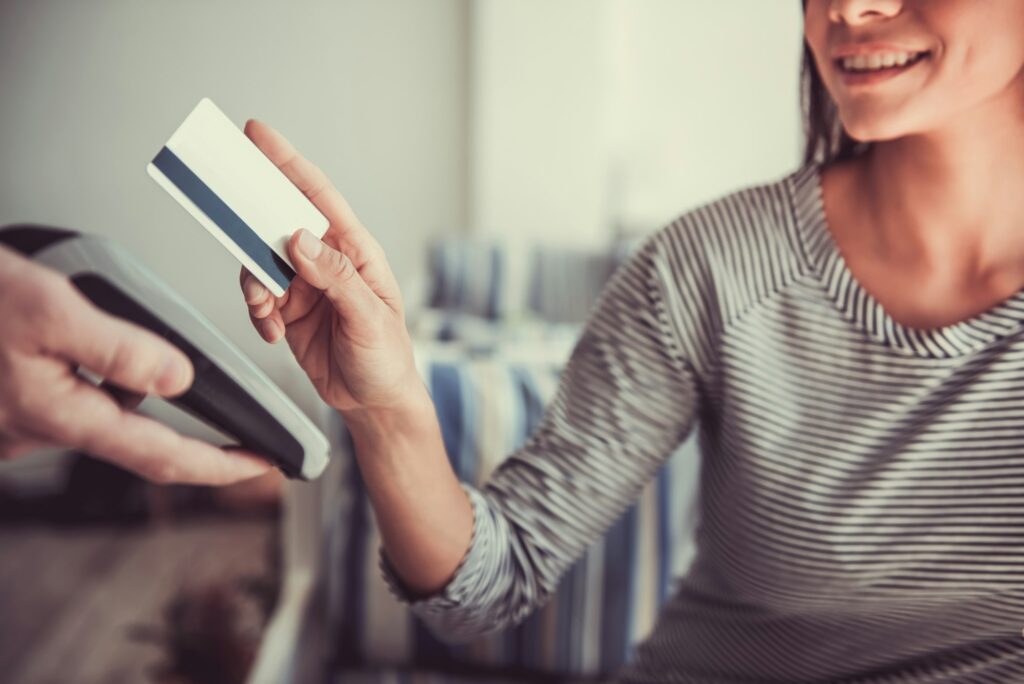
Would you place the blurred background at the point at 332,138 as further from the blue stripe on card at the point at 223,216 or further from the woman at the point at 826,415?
the blue stripe on card at the point at 223,216

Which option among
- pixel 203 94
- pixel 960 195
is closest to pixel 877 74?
pixel 960 195

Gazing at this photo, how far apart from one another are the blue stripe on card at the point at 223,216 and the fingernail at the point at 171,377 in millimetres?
111

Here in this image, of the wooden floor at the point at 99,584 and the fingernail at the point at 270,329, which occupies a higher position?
the fingernail at the point at 270,329

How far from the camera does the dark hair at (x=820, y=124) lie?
33.5 inches

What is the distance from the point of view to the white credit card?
1.37 feet

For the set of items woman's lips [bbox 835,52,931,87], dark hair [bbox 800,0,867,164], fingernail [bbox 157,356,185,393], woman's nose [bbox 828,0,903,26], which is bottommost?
fingernail [bbox 157,356,185,393]

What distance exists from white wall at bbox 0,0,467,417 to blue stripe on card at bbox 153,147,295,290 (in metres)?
2.54

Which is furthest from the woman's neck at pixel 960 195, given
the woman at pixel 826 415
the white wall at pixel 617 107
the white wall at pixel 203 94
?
the white wall at pixel 617 107

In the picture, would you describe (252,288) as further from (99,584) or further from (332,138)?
(332,138)

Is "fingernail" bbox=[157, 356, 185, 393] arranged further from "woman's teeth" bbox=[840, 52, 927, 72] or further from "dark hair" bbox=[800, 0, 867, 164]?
"dark hair" bbox=[800, 0, 867, 164]

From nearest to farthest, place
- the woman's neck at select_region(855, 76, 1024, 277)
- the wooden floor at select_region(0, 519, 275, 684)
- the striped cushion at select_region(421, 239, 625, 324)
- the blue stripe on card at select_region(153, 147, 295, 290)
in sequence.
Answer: the blue stripe on card at select_region(153, 147, 295, 290), the woman's neck at select_region(855, 76, 1024, 277), the wooden floor at select_region(0, 519, 275, 684), the striped cushion at select_region(421, 239, 625, 324)

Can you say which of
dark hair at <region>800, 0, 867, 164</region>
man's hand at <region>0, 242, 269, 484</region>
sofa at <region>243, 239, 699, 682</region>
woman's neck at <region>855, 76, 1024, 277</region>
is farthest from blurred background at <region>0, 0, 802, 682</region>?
man's hand at <region>0, 242, 269, 484</region>

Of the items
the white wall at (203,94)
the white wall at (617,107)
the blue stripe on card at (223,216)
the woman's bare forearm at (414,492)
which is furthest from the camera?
the white wall at (617,107)

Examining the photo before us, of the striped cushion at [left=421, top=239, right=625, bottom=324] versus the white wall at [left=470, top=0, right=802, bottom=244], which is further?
the white wall at [left=470, top=0, right=802, bottom=244]
